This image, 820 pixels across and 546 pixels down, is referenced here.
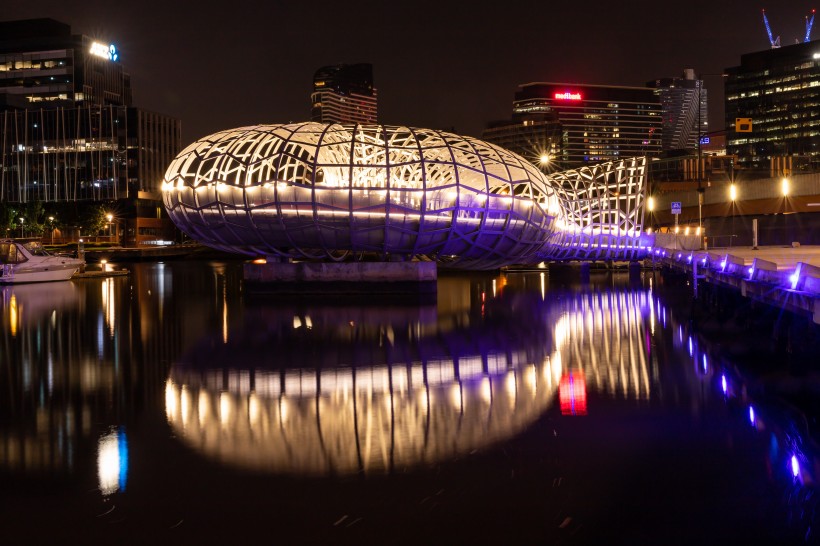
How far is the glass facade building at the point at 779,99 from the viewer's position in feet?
543

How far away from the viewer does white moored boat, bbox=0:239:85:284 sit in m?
38.1

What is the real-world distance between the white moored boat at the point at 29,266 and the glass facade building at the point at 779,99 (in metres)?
150

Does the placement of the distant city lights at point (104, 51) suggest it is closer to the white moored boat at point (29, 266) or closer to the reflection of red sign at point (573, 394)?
the white moored boat at point (29, 266)

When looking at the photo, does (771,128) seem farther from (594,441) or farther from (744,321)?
(594,441)

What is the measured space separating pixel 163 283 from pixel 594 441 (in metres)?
33.2

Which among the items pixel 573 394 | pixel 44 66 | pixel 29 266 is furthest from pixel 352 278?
pixel 44 66

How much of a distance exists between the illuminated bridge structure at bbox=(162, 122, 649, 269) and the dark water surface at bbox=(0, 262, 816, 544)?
10.4 m

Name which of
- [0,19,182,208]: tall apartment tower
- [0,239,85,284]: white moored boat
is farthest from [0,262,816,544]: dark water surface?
[0,19,182,208]: tall apartment tower

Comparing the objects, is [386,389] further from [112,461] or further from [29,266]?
[29,266]

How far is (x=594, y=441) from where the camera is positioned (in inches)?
380

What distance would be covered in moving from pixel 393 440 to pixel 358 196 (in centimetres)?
2020

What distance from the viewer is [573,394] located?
12.5 m

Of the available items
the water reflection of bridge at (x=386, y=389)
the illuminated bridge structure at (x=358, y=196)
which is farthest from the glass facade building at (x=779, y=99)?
the water reflection of bridge at (x=386, y=389)

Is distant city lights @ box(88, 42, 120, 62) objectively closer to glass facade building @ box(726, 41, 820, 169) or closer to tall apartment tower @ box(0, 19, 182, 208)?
tall apartment tower @ box(0, 19, 182, 208)
